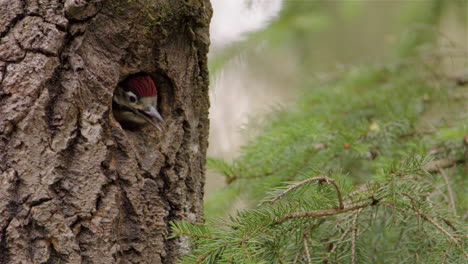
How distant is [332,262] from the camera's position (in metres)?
1.65

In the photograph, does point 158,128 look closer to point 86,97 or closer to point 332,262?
point 86,97

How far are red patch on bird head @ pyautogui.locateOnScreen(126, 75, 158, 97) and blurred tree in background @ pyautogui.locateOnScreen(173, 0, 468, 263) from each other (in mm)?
415

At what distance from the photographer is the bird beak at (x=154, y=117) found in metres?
1.79

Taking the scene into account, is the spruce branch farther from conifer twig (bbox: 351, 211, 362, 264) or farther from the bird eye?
the bird eye

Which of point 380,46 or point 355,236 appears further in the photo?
point 380,46

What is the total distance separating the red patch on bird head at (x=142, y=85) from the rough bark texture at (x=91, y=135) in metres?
0.11

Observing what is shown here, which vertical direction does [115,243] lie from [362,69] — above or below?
below

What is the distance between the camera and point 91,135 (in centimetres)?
153

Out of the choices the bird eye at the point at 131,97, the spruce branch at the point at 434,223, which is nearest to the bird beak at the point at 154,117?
the bird eye at the point at 131,97

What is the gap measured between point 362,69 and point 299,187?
6.58 ft

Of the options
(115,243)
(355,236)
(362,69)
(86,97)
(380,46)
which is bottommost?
(115,243)

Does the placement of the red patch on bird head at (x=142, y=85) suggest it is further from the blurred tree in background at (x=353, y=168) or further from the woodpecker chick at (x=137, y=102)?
the blurred tree in background at (x=353, y=168)

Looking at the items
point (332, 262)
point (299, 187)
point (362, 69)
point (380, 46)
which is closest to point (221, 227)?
point (299, 187)

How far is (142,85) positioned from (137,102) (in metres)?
0.12
